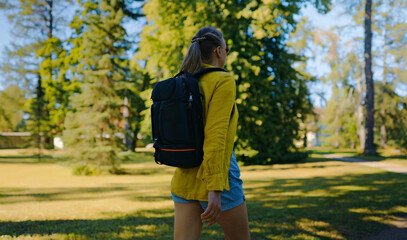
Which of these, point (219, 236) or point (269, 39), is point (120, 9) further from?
point (219, 236)

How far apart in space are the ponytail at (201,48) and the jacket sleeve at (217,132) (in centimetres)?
27

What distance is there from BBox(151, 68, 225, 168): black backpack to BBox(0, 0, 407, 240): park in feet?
0.20

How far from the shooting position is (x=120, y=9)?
14.3 m

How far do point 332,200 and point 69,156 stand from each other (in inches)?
421

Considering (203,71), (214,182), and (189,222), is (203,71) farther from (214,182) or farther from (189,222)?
(189,222)

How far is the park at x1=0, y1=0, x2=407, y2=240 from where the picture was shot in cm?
558

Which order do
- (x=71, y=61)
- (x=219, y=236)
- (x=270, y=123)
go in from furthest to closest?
(x=71, y=61) < (x=270, y=123) < (x=219, y=236)

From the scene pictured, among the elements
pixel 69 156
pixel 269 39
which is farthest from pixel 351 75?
pixel 69 156

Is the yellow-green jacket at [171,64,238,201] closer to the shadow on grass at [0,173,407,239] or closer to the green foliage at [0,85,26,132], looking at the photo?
the shadow on grass at [0,173,407,239]

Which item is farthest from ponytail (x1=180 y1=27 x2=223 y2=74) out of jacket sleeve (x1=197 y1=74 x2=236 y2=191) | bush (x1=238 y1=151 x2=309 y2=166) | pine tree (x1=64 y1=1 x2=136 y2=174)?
bush (x1=238 y1=151 x2=309 y2=166)

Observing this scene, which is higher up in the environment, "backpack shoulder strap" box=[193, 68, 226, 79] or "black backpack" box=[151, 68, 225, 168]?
"backpack shoulder strap" box=[193, 68, 226, 79]

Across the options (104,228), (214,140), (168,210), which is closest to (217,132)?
(214,140)

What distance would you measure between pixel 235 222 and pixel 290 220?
3.87 m

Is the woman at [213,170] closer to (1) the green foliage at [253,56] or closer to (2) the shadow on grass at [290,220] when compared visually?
(2) the shadow on grass at [290,220]
